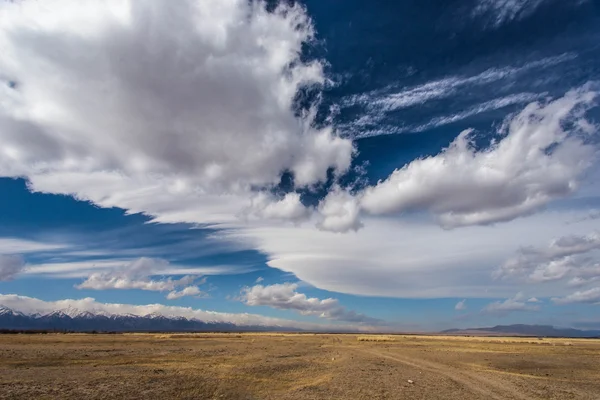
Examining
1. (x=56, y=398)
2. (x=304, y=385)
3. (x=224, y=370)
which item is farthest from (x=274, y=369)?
(x=56, y=398)

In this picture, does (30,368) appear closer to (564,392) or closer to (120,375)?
(120,375)

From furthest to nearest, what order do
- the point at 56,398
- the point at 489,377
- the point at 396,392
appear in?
1. the point at 489,377
2. the point at 396,392
3. the point at 56,398

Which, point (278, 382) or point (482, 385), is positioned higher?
point (482, 385)

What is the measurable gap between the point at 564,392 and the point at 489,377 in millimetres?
7584

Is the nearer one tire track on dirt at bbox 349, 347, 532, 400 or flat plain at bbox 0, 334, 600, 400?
flat plain at bbox 0, 334, 600, 400

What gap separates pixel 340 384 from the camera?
28.7 meters

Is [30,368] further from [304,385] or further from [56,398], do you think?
[304,385]

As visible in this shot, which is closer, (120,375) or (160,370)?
(120,375)

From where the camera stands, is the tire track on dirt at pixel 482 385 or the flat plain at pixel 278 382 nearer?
the flat plain at pixel 278 382

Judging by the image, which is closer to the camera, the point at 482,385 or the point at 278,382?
the point at 278,382

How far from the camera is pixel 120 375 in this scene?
2991 centimetres

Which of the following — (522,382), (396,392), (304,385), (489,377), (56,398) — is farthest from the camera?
(489,377)

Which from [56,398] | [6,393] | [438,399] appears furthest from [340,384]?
[6,393]

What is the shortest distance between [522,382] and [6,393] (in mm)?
38140
